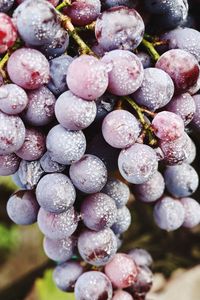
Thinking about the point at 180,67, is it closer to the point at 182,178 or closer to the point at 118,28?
the point at 118,28

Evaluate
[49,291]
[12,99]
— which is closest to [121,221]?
[12,99]

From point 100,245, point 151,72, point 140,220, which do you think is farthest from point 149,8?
point 140,220

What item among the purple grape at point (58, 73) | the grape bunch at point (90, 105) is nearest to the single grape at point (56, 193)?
the grape bunch at point (90, 105)

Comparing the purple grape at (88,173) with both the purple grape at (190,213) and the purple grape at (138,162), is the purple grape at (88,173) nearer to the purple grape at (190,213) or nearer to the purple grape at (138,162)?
the purple grape at (138,162)

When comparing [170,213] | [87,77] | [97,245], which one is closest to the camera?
[87,77]

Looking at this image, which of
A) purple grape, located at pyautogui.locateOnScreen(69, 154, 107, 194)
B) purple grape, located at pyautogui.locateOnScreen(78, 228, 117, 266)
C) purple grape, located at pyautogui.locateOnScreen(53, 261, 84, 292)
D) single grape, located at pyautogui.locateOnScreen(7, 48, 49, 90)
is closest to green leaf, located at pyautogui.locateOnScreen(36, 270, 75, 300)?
purple grape, located at pyautogui.locateOnScreen(53, 261, 84, 292)

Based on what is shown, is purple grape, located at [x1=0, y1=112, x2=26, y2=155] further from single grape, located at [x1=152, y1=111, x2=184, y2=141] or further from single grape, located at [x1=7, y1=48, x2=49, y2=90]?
single grape, located at [x1=152, y1=111, x2=184, y2=141]

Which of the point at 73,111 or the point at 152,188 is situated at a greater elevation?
the point at 73,111
